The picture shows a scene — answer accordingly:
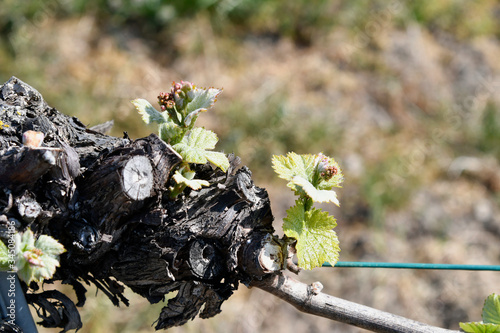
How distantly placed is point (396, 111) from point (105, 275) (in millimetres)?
3110

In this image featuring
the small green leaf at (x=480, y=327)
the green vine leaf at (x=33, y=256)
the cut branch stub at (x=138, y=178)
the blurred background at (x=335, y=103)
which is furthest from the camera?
the blurred background at (x=335, y=103)

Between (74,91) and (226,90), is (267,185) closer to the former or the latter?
(226,90)

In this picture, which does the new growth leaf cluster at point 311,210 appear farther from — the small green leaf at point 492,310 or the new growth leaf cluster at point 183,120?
the small green leaf at point 492,310

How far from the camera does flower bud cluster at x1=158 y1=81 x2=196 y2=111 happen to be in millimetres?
1041

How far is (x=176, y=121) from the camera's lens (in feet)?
3.51

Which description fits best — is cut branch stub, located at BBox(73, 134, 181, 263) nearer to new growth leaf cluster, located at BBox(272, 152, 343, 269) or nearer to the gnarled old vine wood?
the gnarled old vine wood

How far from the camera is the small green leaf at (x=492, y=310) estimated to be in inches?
45.4

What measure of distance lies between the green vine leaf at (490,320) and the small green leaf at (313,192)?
1.32 ft

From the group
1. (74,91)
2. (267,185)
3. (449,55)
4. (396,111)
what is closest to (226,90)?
(267,185)

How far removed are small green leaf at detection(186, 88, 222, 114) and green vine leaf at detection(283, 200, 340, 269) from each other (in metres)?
0.28

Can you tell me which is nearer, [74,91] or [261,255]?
[261,255]

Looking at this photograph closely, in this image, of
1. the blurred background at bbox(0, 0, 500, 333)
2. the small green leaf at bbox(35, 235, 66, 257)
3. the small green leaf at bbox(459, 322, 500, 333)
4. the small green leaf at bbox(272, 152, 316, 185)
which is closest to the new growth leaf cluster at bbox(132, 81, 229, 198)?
the small green leaf at bbox(272, 152, 316, 185)

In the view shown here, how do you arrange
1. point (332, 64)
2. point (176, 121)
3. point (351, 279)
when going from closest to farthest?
1. point (176, 121)
2. point (351, 279)
3. point (332, 64)

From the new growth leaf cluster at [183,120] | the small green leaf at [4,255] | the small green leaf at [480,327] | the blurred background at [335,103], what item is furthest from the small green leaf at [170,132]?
the blurred background at [335,103]
